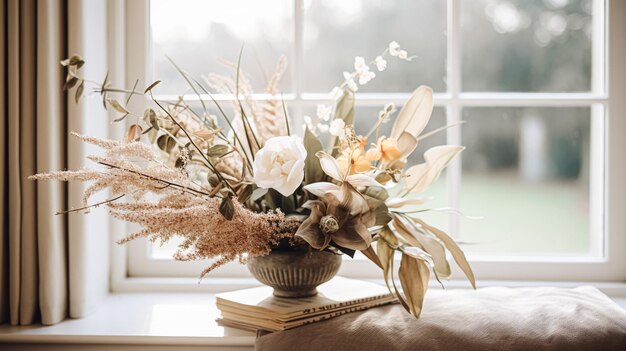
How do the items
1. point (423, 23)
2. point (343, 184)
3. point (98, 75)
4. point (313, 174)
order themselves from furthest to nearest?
1. point (423, 23)
2. point (98, 75)
3. point (313, 174)
4. point (343, 184)

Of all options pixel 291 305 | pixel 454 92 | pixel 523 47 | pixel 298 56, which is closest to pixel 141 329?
pixel 291 305

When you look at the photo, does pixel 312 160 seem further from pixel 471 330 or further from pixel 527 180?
pixel 527 180

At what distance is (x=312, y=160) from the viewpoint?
1.27 meters

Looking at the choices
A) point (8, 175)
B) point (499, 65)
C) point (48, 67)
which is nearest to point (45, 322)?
point (8, 175)

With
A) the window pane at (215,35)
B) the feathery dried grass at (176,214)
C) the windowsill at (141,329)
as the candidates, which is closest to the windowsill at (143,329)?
the windowsill at (141,329)

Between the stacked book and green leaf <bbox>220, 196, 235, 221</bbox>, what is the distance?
0.80 feet

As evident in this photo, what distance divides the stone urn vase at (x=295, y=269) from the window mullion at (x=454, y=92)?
1.70 feet

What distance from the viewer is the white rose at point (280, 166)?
1128mm

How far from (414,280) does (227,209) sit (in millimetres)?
385

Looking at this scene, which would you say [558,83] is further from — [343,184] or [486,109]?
[343,184]

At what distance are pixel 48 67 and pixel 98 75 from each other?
0.66ft

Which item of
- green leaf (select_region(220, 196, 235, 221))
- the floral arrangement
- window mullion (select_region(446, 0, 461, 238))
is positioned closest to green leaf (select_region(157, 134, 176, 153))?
the floral arrangement

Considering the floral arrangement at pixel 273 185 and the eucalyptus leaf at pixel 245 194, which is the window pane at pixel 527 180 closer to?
the floral arrangement at pixel 273 185

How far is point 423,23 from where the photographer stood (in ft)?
5.84
